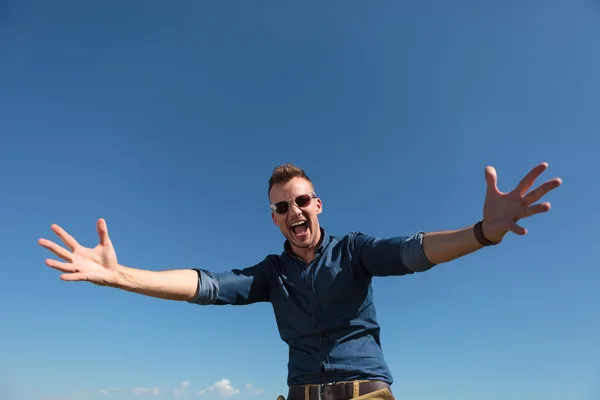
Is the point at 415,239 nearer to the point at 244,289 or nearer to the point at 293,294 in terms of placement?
the point at 293,294

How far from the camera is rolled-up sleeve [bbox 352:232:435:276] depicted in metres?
4.71

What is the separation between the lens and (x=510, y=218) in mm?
4215

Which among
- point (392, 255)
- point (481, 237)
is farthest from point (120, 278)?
point (481, 237)

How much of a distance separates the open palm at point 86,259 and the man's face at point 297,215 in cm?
227

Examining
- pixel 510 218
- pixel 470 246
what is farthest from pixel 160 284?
pixel 510 218

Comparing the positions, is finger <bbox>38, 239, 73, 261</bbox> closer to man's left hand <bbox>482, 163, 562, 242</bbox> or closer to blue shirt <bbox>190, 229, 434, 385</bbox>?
blue shirt <bbox>190, 229, 434, 385</bbox>

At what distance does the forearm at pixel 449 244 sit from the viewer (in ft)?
14.4

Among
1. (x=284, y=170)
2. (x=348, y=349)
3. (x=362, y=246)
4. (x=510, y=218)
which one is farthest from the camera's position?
(x=284, y=170)

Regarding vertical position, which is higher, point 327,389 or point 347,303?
point 347,303

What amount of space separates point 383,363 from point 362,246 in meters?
1.41

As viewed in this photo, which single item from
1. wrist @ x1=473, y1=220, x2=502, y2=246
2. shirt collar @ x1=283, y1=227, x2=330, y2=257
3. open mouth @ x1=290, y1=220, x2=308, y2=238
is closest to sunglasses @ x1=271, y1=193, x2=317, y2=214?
open mouth @ x1=290, y1=220, x2=308, y2=238

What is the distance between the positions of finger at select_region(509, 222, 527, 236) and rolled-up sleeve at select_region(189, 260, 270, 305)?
10.6 ft

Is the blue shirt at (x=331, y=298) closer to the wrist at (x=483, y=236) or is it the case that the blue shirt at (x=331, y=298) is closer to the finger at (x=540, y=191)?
the wrist at (x=483, y=236)

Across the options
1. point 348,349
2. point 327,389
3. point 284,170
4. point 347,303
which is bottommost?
point 327,389
